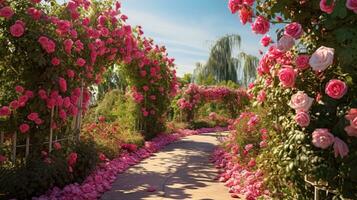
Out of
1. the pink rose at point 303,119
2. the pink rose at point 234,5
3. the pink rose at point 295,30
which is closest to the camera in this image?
the pink rose at point 303,119

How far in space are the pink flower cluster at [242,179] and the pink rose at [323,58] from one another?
88.9 inches

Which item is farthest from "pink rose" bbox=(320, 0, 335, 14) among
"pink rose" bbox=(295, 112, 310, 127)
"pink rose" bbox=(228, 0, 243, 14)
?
"pink rose" bbox=(228, 0, 243, 14)

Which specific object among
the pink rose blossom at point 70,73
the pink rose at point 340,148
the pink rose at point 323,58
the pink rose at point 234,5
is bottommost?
the pink rose at point 340,148

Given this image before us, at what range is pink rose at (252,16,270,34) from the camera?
3129mm

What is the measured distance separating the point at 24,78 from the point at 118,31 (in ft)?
7.98

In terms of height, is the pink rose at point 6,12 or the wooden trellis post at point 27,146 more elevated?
the pink rose at point 6,12

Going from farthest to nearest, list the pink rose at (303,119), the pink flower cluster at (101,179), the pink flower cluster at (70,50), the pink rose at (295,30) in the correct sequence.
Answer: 1. the pink flower cluster at (101,179)
2. the pink flower cluster at (70,50)
3. the pink rose at (295,30)
4. the pink rose at (303,119)

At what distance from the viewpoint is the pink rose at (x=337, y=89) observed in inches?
98.7

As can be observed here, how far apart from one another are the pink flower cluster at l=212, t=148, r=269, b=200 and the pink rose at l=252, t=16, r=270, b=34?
2.04 m

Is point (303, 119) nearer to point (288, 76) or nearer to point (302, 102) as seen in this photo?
point (302, 102)

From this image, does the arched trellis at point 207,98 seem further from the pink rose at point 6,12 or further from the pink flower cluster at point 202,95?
the pink rose at point 6,12

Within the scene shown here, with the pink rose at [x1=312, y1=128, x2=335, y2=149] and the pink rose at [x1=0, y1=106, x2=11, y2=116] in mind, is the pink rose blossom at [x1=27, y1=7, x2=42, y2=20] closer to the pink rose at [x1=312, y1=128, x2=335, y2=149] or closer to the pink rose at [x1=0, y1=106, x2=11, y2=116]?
the pink rose at [x1=0, y1=106, x2=11, y2=116]

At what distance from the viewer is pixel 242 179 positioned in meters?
5.23

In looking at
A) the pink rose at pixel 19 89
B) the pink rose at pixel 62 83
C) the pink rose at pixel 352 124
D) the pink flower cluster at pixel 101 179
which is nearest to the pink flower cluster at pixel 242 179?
the pink flower cluster at pixel 101 179
